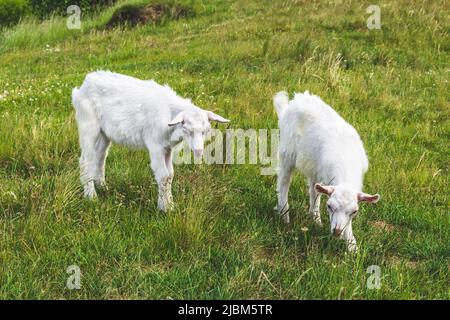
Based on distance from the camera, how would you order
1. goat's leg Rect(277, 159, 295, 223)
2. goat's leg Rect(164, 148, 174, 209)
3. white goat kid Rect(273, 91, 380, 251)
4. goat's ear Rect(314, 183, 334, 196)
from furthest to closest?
goat's leg Rect(277, 159, 295, 223), goat's leg Rect(164, 148, 174, 209), white goat kid Rect(273, 91, 380, 251), goat's ear Rect(314, 183, 334, 196)

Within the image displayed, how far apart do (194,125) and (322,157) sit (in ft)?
4.44

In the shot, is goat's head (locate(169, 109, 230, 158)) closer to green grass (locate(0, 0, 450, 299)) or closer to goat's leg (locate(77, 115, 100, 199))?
green grass (locate(0, 0, 450, 299))

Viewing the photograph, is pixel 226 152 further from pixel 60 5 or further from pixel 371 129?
pixel 60 5

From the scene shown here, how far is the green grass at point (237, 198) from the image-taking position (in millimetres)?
4723

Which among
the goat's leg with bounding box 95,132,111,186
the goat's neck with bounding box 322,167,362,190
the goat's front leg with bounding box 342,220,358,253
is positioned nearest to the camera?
the goat's front leg with bounding box 342,220,358,253

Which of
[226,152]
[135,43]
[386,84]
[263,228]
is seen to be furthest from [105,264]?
[135,43]

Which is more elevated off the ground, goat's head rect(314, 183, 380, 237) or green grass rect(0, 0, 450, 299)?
goat's head rect(314, 183, 380, 237)

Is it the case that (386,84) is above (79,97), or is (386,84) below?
below

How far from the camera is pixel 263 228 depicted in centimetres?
570

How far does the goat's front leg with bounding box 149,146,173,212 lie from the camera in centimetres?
597

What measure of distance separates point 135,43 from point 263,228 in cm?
1244

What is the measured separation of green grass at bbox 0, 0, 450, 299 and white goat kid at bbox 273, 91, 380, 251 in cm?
26

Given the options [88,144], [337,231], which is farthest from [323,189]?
→ [88,144]

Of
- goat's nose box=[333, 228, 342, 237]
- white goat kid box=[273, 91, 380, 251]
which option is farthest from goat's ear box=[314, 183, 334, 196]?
goat's nose box=[333, 228, 342, 237]
